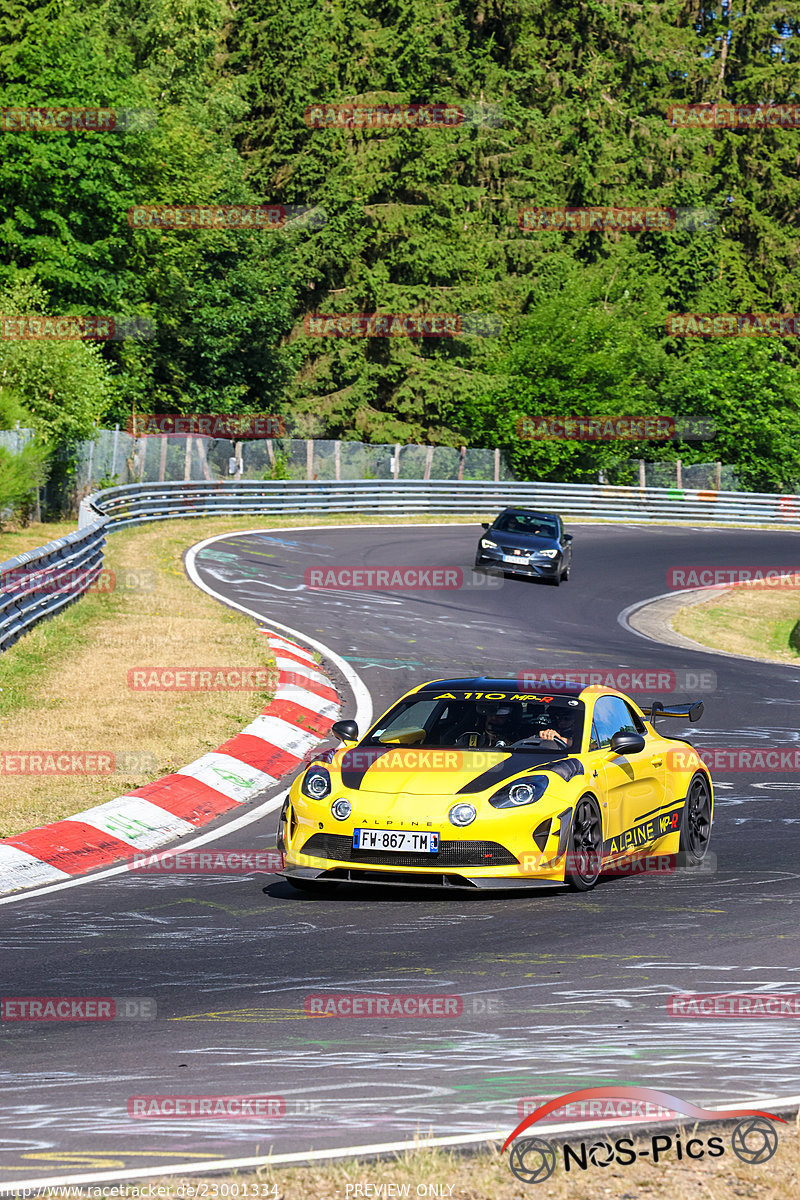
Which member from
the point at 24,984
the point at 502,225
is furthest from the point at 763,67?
the point at 24,984

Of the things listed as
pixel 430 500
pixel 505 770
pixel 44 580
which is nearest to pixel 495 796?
pixel 505 770

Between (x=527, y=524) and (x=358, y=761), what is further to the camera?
(x=527, y=524)

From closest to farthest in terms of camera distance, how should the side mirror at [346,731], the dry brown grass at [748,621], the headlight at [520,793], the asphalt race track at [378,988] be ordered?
the asphalt race track at [378,988]
the headlight at [520,793]
the side mirror at [346,731]
the dry brown grass at [748,621]

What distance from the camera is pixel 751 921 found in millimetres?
8875

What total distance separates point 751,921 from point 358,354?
196ft

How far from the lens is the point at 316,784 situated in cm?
996

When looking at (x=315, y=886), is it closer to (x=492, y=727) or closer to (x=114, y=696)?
(x=492, y=727)

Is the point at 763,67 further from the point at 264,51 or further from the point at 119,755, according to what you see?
the point at 119,755

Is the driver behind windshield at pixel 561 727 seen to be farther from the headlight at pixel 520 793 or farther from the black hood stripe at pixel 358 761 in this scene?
the black hood stripe at pixel 358 761

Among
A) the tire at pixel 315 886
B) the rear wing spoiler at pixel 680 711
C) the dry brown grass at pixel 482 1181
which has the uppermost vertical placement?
the rear wing spoiler at pixel 680 711

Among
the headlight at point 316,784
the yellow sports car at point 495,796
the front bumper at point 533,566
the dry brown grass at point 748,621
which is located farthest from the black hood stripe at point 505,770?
the front bumper at point 533,566

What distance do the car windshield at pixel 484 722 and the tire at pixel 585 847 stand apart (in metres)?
0.62

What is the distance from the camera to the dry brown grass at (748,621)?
28359mm

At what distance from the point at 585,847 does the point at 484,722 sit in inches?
53.0
